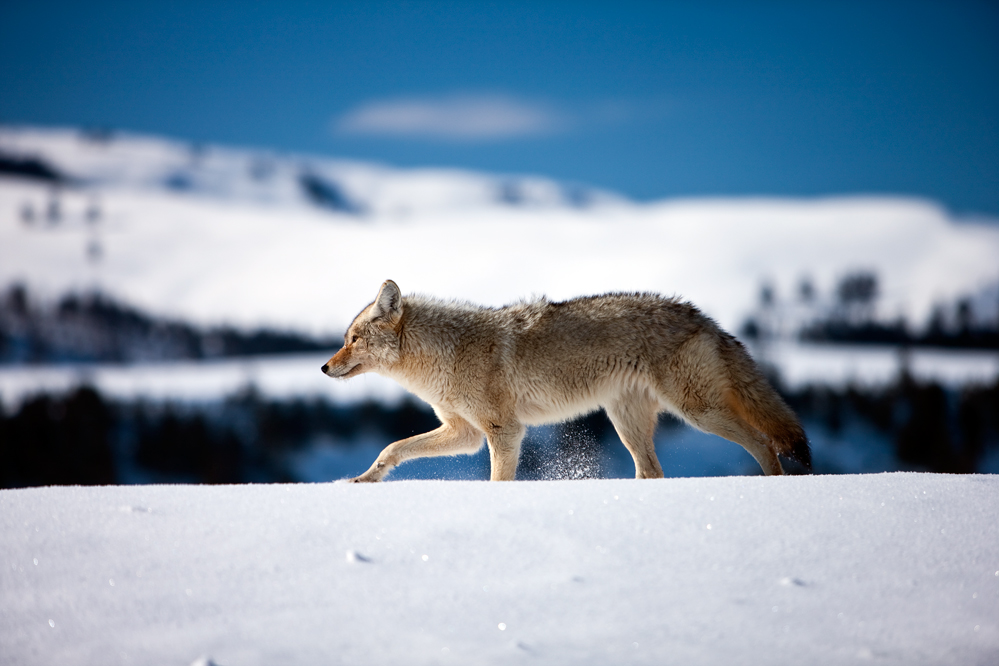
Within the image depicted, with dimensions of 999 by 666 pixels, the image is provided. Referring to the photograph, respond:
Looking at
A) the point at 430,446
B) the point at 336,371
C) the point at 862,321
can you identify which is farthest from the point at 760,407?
the point at 862,321

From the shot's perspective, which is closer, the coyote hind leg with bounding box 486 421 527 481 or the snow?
the snow

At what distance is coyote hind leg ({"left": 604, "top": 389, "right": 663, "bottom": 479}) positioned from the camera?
7.90 metres

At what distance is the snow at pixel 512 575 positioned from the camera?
3.60m

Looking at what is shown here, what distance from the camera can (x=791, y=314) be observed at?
164 meters

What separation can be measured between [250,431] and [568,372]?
120903 mm

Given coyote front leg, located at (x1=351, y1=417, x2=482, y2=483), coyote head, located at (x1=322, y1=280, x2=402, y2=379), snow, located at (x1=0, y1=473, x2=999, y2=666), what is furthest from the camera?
coyote head, located at (x1=322, y1=280, x2=402, y2=379)

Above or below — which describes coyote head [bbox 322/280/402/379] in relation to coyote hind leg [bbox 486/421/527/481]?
above

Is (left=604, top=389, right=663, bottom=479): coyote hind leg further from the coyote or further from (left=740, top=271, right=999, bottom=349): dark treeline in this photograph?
(left=740, top=271, right=999, bottom=349): dark treeline

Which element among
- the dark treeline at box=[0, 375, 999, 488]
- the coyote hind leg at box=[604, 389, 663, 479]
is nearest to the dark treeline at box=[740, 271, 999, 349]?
the dark treeline at box=[0, 375, 999, 488]

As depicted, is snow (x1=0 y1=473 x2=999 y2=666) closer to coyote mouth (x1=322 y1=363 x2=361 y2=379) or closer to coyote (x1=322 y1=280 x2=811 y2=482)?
coyote (x1=322 y1=280 x2=811 y2=482)

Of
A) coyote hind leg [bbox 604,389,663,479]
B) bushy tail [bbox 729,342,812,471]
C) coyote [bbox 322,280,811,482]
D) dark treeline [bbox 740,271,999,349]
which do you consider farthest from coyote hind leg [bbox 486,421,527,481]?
dark treeline [bbox 740,271,999,349]

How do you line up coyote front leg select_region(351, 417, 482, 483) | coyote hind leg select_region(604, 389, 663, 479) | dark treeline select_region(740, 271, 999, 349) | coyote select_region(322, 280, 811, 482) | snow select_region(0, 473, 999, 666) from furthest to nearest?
dark treeline select_region(740, 271, 999, 349) → coyote hind leg select_region(604, 389, 663, 479) → coyote select_region(322, 280, 811, 482) → coyote front leg select_region(351, 417, 482, 483) → snow select_region(0, 473, 999, 666)

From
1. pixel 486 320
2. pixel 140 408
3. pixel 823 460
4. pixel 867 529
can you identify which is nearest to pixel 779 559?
pixel 867 529

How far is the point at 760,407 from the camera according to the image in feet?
24.4
